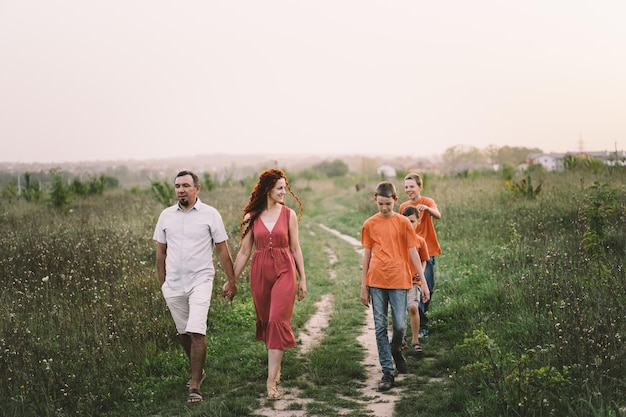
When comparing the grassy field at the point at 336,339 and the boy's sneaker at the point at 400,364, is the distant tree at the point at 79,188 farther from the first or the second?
the boy's sneaker at the point at 400,364

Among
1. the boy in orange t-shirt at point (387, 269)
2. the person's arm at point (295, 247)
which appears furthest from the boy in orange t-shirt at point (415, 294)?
the person's arm at point (295, 247)

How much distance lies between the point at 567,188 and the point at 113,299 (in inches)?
550

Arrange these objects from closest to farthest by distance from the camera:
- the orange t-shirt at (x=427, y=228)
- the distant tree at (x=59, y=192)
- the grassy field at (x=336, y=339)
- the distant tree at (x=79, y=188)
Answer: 1. the grassy field at (x=336, y=339)
2. the orange t-shirt at (x=427, y=228)
3. the distant tree at (x=59, y=192)
4. the distant tree at (x=79, y=188)

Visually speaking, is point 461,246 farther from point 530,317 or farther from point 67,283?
point 67,283

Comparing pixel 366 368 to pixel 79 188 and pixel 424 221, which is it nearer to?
pixel 424 221

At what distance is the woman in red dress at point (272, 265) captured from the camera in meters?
5.24

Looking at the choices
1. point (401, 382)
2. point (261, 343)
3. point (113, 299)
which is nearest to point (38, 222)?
point (113, 299)

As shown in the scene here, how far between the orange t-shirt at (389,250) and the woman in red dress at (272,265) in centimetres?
81

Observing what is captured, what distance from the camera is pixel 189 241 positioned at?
5.36m

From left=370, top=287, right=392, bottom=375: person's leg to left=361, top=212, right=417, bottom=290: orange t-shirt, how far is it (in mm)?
130

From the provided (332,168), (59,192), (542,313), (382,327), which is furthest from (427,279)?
(332,168)

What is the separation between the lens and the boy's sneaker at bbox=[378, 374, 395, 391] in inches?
205

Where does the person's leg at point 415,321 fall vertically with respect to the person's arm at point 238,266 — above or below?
below

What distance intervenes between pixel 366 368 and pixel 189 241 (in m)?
2.59
